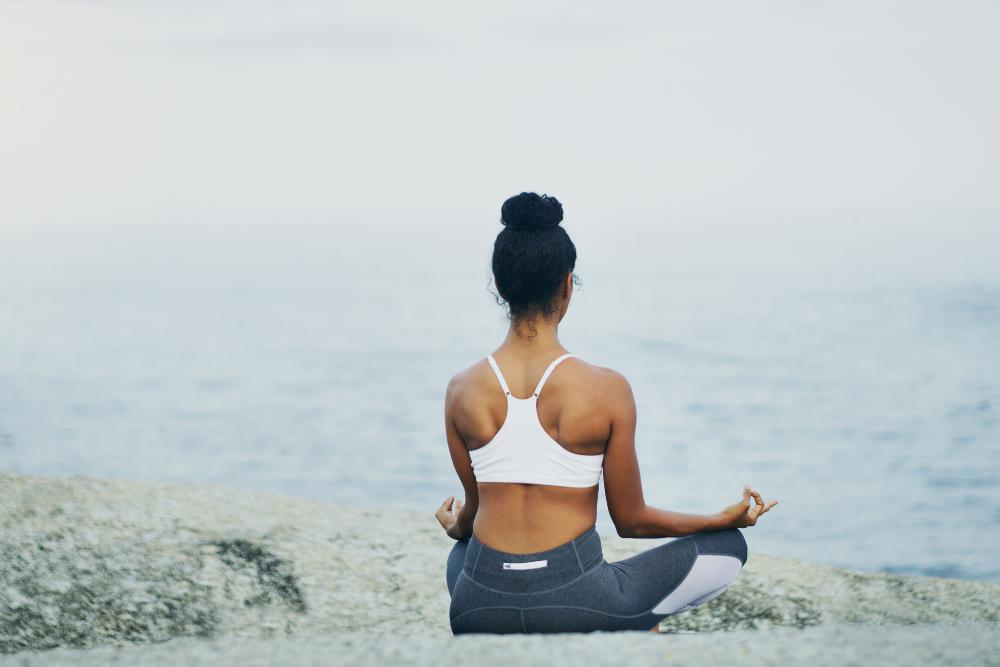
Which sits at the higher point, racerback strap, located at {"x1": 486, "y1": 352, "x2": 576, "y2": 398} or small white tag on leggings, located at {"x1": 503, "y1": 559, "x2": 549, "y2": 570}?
racerback strap, located at {"x1": 486, "y1": 352, "x2": 576, "y2": 398}

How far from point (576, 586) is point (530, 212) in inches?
45.6

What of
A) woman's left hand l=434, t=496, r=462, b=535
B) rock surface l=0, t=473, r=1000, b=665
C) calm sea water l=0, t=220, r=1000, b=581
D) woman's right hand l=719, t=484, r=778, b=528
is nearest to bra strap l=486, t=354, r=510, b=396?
calm sea water l=0, t=220, r=1000, b=581

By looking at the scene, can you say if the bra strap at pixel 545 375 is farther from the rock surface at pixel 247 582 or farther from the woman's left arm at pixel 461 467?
the rock surface at pixel 247 582

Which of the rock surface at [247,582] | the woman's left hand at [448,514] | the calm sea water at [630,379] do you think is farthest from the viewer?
the calm sea water at [630,379]

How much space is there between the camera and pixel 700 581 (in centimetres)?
351

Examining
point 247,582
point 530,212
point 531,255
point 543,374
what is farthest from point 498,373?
point 247,582

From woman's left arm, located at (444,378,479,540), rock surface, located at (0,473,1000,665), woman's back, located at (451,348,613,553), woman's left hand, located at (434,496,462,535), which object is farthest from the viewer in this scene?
rock surface, located at (0,473,1000,665)

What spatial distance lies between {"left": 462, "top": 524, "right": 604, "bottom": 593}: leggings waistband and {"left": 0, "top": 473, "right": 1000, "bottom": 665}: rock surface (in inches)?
52.1

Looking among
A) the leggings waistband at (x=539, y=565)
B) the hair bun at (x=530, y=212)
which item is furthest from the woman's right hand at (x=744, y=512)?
the hair bun at (x=530, y=212)

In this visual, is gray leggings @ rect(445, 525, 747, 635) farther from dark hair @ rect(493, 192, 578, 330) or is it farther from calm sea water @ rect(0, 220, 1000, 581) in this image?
calm sea water @ rect(0, 220, 1000, 581)

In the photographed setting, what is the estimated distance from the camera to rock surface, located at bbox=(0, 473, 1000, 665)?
14.9 ft

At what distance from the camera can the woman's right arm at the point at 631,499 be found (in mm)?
3256

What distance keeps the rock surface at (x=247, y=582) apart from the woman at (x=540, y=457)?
4.37ft

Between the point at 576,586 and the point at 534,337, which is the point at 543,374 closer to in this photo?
the point at 534,337
